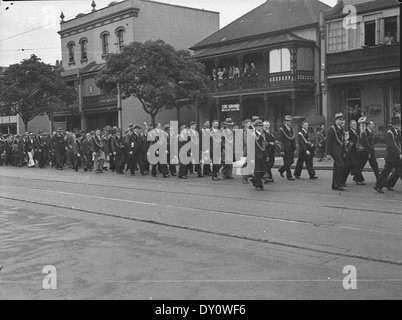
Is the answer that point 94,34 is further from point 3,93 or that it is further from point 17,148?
point 17,148

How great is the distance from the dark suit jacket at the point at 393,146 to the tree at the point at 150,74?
17.4m

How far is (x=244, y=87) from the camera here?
33.1m

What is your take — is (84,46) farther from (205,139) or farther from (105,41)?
(205,139)

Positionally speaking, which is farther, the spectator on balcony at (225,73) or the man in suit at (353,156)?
the spectator on balcony at (225,73)

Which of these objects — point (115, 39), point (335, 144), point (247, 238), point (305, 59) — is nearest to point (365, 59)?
point (305, 59)

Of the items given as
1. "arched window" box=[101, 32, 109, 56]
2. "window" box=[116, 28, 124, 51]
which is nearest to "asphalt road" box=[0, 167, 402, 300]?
"window" box=[116, 28, 124, 51]

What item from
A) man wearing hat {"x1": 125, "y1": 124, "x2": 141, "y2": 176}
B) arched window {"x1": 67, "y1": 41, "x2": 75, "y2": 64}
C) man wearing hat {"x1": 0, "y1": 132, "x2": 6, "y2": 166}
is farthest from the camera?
arched window {"x1": 67, "y1": 41, "x2": 75, "y2": 64}

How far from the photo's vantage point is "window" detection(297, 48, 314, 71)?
100ft

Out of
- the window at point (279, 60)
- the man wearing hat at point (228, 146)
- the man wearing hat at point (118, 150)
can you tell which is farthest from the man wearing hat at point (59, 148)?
the window at point (279, 60)

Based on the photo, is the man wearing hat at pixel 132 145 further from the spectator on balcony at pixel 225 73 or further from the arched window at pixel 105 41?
the arched window at pixel 105 41

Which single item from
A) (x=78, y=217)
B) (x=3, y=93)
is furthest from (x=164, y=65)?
→ (x=78, y=217)

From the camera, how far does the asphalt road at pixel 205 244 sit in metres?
5.26

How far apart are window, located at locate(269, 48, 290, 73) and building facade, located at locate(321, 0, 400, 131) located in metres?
2.08

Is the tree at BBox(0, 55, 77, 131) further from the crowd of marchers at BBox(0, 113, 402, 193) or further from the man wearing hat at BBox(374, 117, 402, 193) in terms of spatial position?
the man wearing hat at BBox(374, 117, 402, 193)
